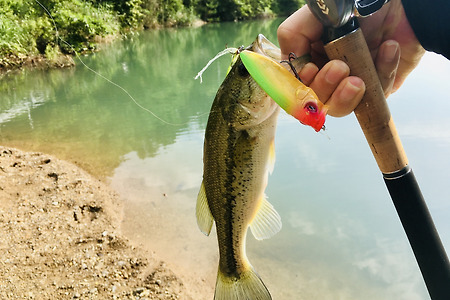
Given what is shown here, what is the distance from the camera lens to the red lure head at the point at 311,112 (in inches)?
52.2

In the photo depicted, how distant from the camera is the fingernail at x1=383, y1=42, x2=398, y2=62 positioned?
64.0 inches

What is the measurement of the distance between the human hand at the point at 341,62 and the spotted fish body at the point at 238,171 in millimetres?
194

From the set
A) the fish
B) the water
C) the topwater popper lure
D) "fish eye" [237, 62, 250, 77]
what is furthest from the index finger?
the water

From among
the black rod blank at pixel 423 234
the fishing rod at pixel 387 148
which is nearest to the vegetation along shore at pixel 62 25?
the fishing rod at pixel 387 148

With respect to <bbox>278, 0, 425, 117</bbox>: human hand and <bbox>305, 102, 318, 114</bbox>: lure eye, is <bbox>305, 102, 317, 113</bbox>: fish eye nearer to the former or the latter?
<bbox>305, 102, 318, 114</bbox>: lure eye

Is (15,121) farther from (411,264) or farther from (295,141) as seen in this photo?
(411,264)

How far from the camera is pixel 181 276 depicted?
383 cm

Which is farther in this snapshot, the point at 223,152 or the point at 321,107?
the point at 223,152

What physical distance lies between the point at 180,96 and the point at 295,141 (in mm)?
4713

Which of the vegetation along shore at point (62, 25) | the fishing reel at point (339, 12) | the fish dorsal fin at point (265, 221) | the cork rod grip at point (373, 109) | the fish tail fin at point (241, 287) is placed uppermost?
the fishing reel at point (339, 12)

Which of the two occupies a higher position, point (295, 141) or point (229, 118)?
point (229, 118)

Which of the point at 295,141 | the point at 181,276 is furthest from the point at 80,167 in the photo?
the point at 295,141

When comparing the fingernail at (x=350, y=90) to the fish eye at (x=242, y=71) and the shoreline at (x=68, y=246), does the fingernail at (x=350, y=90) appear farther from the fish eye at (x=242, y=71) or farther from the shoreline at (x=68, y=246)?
the shoreline at (x=68, y=246)

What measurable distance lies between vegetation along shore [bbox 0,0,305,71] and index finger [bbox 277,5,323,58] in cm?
1068
